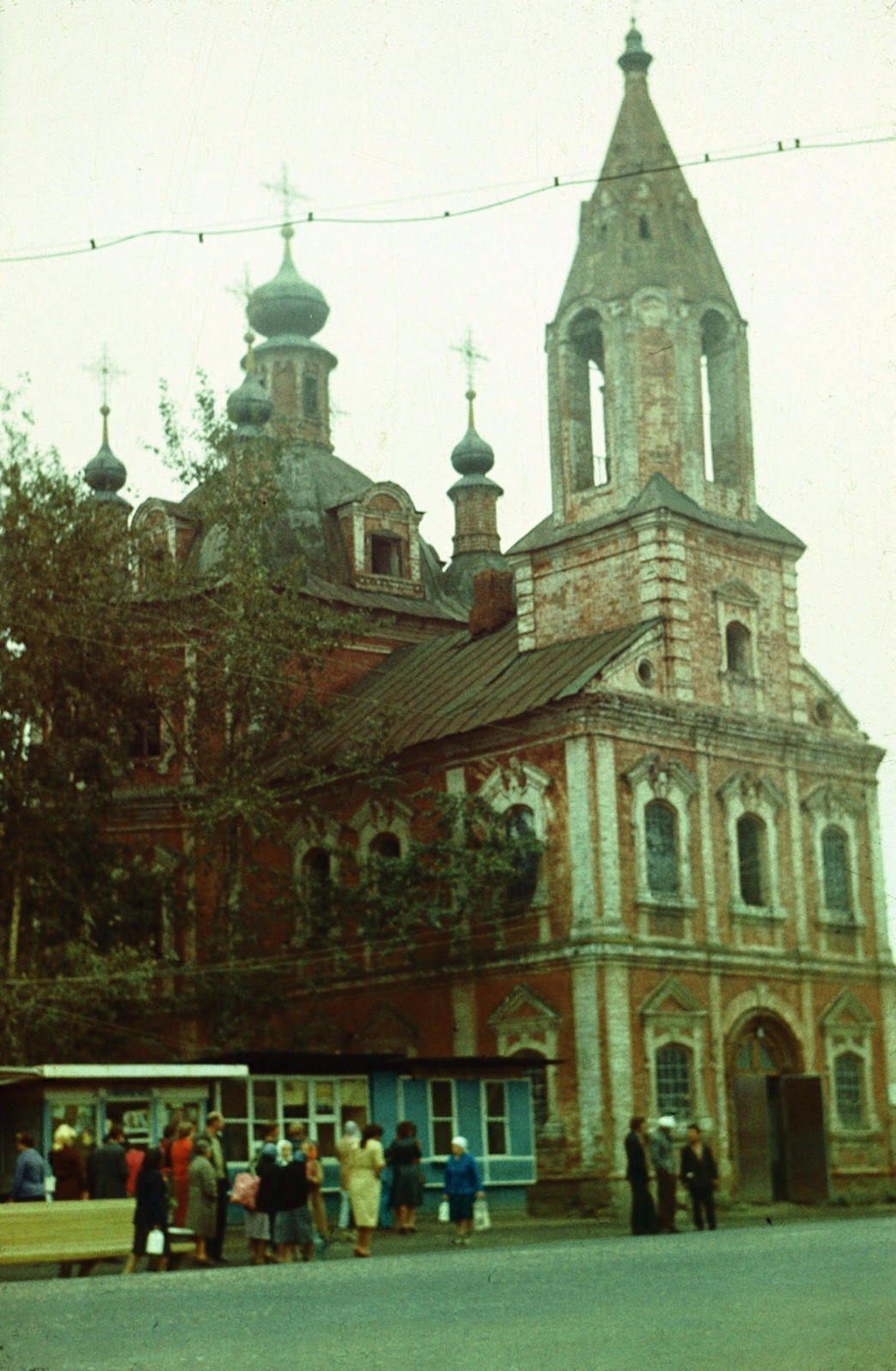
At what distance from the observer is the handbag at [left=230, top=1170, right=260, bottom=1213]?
21625 millimetres

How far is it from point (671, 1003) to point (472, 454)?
21.9 metres

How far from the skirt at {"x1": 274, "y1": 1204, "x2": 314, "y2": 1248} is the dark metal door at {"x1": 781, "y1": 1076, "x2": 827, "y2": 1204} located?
14866 millimetres

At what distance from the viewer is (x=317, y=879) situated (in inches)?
1452

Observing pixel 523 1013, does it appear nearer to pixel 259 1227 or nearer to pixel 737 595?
pixel 737 595

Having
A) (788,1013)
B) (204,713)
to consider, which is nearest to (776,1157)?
(788,1013)

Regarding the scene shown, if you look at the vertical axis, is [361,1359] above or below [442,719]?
below

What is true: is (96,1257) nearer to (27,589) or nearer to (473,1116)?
(473,1116)

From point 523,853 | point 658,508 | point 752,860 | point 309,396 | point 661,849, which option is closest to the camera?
point 523,853

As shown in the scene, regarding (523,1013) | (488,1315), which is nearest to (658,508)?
(523,1013)

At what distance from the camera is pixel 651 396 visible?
116 feet

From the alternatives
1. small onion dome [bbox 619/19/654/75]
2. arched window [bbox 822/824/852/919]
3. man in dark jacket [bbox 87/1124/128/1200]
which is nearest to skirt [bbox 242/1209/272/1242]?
man in dark jacket [bbox 87/1124/128/1200]

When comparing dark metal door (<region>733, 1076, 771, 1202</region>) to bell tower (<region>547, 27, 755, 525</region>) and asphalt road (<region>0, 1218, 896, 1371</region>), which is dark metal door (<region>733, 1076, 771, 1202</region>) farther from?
asphalt road (<region>0, 1218, 896, 1371</region>)

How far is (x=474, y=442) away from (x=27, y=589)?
21950 millimetres

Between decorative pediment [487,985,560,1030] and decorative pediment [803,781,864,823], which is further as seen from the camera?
decorative pediment [803,781,864,823]
